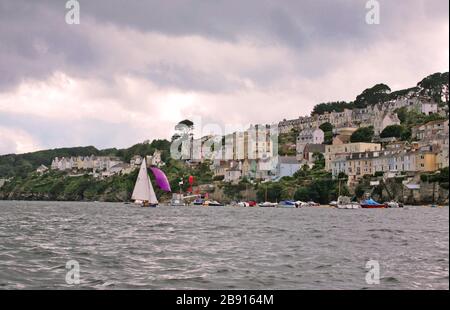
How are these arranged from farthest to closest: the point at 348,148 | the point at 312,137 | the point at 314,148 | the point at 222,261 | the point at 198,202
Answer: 1. the point at 312,137
2. the point at 314,148
3. the point at 348,148
4. the point at 198,202
5. the point at 222,261

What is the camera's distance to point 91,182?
620ft

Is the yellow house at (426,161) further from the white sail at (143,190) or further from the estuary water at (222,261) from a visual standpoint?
the estuary water at (222,261)

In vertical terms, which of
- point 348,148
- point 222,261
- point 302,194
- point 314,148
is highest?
point 314,148

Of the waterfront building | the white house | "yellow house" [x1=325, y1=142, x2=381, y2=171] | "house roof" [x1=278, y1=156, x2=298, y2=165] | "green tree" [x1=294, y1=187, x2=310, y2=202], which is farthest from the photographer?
the white house

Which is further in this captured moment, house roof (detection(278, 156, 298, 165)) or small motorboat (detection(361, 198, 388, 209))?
house roof (detection(278, 156, 298, 165))

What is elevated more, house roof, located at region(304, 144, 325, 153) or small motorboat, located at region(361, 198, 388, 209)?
house roof, located at region(304, 144, 325, 153)

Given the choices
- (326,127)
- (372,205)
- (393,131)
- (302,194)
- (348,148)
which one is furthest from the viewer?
Result: (326,127)

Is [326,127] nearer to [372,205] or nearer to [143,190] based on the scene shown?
[372,205]

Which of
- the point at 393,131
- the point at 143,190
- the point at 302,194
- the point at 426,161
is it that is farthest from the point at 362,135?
the point at 143,190

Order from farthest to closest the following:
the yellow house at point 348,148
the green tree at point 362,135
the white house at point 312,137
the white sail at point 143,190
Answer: the white house at point 312,137 → the green tree at point 362,135 → the yellow house at point 348,148 → the white sail at point 143,190

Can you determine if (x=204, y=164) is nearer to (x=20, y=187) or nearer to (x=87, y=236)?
(x=20, y=187)

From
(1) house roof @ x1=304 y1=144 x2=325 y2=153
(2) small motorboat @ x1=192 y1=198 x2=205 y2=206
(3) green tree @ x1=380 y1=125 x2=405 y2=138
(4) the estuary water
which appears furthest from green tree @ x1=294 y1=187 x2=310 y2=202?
(4) the estuary water

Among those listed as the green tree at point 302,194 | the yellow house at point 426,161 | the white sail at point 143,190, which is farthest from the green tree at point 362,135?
the white sail at point 143,190

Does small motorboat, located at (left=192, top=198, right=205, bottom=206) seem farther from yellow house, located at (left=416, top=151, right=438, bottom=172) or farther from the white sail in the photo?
yellow house, located at (left=416, top=151, right=438, bottom=172)
